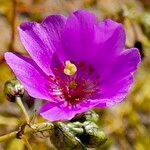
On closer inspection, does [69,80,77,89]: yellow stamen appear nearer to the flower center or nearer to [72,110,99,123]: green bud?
the flower center

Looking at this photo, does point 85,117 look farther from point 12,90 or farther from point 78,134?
point 12,90

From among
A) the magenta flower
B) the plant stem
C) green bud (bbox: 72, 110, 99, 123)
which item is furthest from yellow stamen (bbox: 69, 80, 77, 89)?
the plant stem

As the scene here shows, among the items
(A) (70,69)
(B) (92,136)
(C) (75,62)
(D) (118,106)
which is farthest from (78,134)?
(D) (118,106)

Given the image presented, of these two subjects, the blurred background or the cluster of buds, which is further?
the blurred background

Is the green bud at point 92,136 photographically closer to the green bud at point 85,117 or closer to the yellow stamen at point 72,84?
the green bud at point 85,117

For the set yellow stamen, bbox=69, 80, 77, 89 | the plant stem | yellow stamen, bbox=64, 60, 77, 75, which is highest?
the plant stem

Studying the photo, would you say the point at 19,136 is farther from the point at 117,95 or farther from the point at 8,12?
the point at 8,12

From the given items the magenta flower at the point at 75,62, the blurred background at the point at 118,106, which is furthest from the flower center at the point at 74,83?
the blurred background at the point at 118,106

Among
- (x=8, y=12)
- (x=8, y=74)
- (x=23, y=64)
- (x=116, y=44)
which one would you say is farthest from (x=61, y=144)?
(x=8, y=12)
